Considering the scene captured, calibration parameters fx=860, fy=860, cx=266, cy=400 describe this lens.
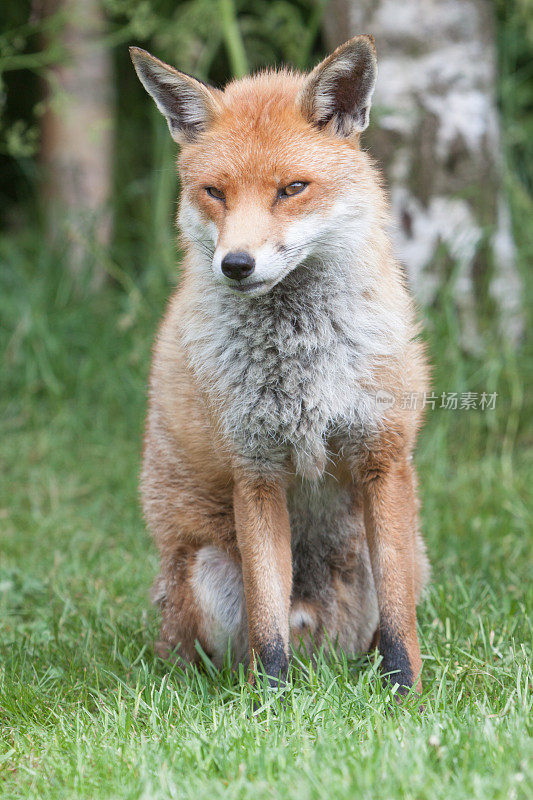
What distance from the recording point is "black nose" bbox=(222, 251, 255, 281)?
8.79ft

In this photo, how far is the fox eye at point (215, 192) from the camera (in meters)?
2.91

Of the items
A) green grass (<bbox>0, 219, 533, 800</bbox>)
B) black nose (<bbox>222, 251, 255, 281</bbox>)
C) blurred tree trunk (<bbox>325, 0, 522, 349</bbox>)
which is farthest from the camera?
blurred tree trunk (<bbox>325, 0, 522, 349</bbox>)

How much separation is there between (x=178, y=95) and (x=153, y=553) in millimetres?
2631

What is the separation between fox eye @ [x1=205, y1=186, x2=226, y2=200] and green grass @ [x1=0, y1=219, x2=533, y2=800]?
64.9 inches

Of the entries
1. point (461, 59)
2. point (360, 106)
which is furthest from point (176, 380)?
point (461, 59)

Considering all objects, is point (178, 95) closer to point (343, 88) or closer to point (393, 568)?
point (343, 88)

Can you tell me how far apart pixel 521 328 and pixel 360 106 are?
3.51 metres

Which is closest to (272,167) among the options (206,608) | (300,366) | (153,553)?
(300,366)

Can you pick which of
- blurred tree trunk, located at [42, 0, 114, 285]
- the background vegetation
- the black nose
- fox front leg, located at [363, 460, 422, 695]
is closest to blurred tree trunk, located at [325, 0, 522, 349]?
the background vegetation

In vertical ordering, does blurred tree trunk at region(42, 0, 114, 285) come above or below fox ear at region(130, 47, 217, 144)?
above

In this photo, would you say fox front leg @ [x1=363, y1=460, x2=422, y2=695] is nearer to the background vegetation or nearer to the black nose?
the background vegetation

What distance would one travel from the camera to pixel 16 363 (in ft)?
21.7

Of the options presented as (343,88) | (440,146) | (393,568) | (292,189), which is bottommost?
(393,568)

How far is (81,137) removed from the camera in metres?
7.77
